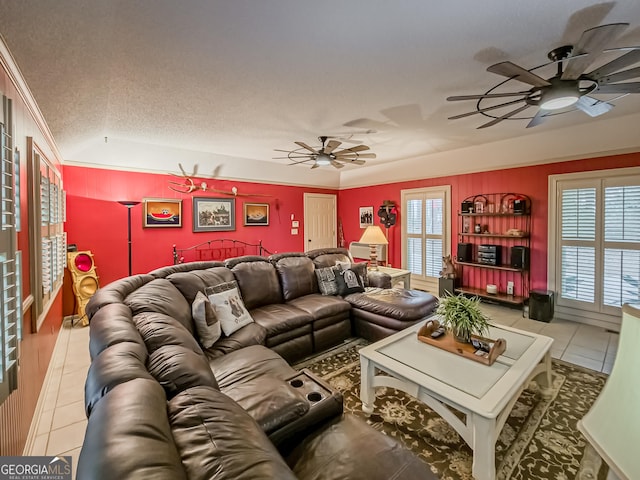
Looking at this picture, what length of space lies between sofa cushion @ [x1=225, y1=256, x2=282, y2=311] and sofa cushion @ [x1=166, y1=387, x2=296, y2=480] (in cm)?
215

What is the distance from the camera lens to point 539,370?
2230 millimetres

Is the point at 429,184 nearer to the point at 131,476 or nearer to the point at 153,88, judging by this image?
the point at 153,88

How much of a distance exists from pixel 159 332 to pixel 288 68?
216 cm

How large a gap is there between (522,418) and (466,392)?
84 cm

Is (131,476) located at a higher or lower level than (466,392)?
higher

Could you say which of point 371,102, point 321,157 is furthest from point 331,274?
point 371,102

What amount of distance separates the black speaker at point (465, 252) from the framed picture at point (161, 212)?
16.7 feet

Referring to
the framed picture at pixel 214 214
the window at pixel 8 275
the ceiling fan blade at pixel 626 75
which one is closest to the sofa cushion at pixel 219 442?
the window at pixel 8 275

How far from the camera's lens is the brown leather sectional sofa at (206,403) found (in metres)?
0.73

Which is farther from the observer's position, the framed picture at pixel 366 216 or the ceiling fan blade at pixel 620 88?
→ the framed picture at pixel 366 216

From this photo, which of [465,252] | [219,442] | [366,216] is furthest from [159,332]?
[366,216]

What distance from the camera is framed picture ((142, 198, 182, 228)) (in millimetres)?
4809

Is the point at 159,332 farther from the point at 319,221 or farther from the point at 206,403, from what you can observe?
the point at 319,221

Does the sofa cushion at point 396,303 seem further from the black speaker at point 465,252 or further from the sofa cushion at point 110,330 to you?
the sofa cushion at point 110,330
